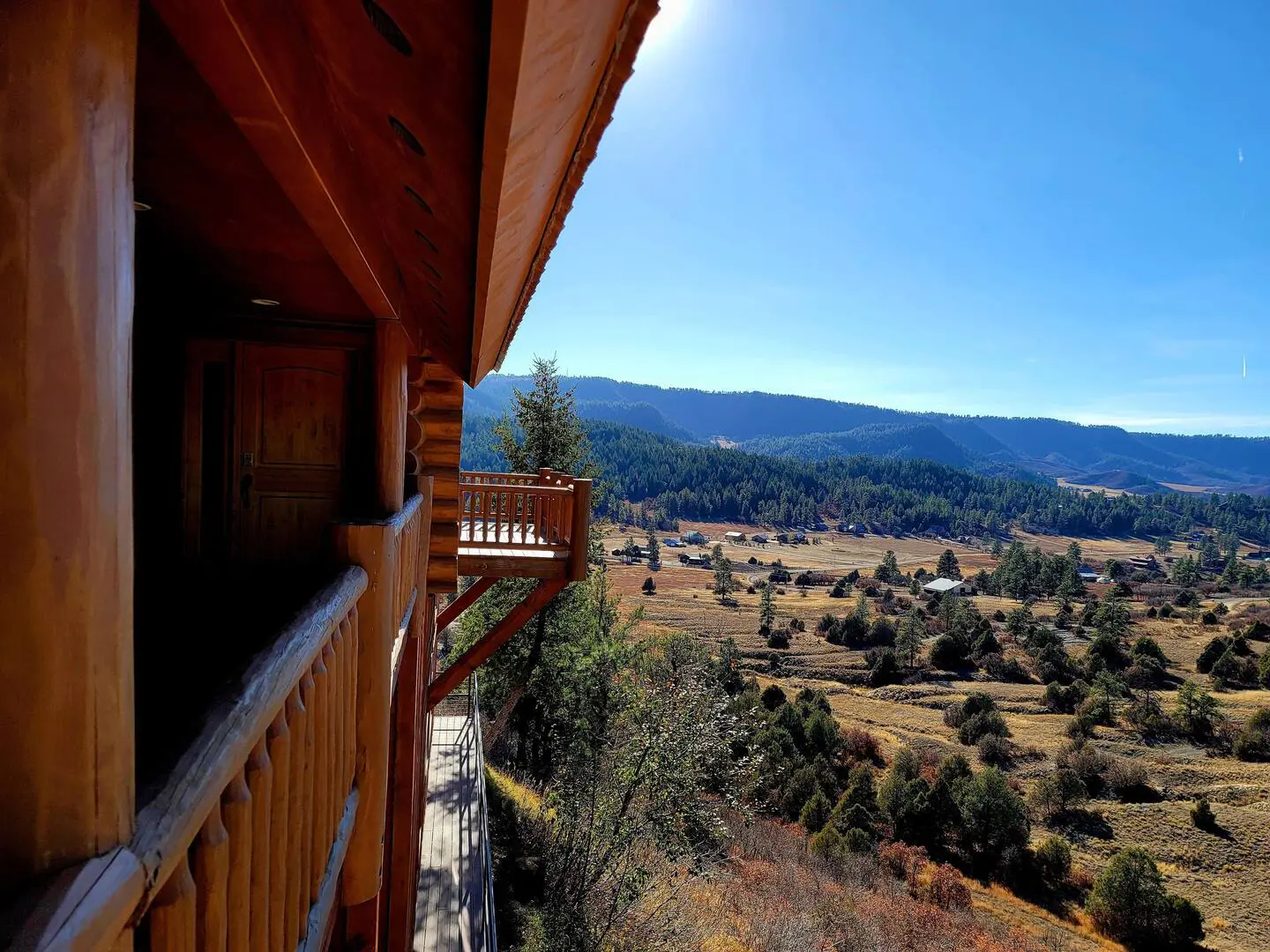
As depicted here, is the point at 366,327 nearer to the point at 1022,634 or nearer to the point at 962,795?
the point at 962,795

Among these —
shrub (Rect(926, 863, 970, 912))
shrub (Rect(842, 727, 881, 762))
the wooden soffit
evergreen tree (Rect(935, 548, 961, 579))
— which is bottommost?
evergreen tree (Rect(935, 548, 961, 579))

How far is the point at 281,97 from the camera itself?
145cm

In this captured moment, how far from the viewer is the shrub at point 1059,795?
2231 cm

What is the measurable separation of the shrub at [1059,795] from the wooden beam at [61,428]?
2864 centimetres

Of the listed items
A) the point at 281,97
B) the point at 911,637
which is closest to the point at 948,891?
the point at 281,97

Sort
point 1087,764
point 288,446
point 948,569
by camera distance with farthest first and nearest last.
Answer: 1. point 948,569
2. point 1087,764
3. point 288,446

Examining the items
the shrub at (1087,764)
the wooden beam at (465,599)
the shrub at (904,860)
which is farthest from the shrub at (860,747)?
the wooden beam at (465,599)

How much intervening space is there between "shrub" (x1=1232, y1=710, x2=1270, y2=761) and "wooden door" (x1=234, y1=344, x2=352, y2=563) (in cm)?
3662

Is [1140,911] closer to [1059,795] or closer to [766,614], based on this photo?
[1059,795]

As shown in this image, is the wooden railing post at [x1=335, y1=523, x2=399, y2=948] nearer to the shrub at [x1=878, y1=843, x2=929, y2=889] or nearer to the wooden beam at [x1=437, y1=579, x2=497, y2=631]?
the wooden beam at [x1=437, y1=579, x2=497, y2=631]

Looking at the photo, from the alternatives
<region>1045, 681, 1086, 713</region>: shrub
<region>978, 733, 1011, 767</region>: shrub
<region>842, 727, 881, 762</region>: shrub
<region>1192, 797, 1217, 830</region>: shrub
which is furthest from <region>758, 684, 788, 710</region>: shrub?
<region>1045, 681, 1086, 713</region>: shrub

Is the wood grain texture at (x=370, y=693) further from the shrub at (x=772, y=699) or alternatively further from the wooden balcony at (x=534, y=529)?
the shrub at (x=772, y=699)

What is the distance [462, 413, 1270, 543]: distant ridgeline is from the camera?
14900 centimetres

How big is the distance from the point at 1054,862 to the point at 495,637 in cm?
2022
